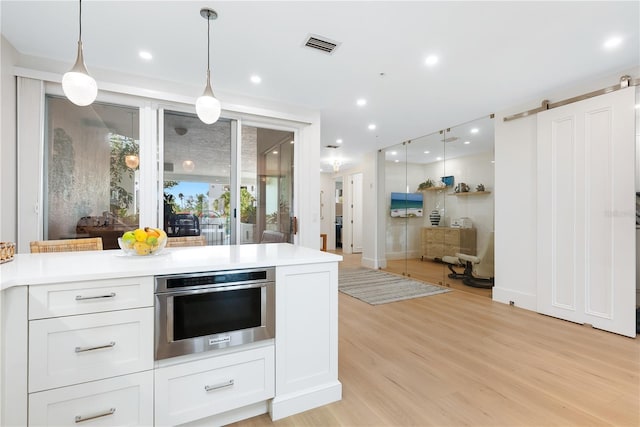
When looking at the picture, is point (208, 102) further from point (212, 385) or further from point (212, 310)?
point (212, 385)

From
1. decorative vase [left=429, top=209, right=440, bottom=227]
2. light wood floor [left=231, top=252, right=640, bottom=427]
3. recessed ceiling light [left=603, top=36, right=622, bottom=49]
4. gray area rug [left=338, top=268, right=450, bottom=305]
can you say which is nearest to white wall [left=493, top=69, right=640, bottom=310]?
light wood floor [left=231, top=252, right=640, bottom=427]

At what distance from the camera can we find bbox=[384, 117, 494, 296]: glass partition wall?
179 inches

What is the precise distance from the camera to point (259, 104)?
3.86 meters

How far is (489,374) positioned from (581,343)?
1.31 meters

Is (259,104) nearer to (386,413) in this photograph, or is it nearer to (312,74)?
(312,74)

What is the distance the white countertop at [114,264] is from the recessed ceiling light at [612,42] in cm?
304

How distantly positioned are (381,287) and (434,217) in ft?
5.74

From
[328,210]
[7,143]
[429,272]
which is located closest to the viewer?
[7,143]

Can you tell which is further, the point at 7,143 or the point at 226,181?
the point at 226,181

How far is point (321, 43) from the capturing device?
2559 millimetres

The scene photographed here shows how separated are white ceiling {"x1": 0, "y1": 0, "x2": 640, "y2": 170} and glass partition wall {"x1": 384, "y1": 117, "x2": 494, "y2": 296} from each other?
43.6 inches

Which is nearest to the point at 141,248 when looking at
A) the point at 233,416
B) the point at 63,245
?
the point at 63,245

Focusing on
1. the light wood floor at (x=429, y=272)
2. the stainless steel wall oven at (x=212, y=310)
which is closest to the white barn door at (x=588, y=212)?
the light wood floor at (x=429, y=272)

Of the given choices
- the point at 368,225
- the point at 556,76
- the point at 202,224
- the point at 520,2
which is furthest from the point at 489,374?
the point at 368,225
